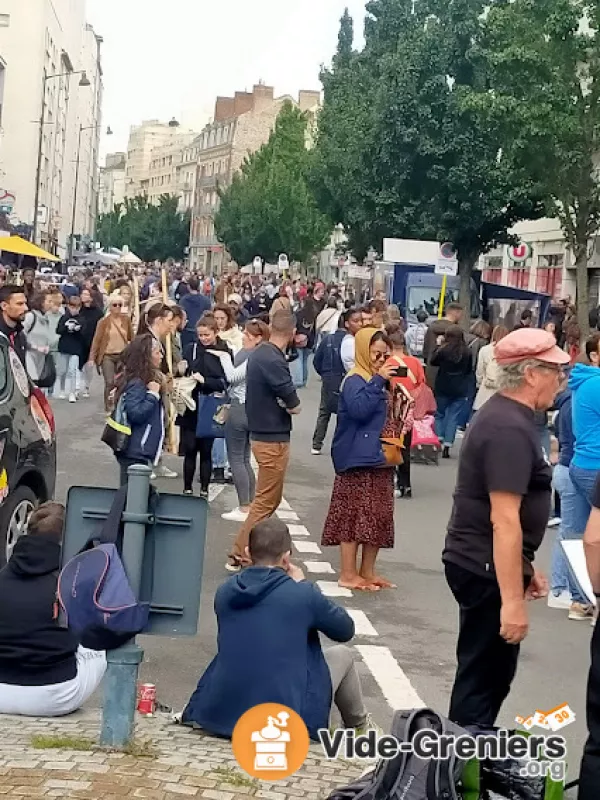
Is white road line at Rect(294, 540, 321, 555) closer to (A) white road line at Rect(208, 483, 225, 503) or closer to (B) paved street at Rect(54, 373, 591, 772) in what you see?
(B) paved street at Rect(54, 373, 591, 772)

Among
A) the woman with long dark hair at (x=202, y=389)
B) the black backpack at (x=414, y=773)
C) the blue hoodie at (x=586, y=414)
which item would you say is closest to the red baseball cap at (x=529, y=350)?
the black backpack at (x=414, y=773)

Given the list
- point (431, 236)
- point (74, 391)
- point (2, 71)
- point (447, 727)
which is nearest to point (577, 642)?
point (447, 727)

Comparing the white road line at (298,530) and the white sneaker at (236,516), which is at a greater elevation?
the white sneaker at (236,516)

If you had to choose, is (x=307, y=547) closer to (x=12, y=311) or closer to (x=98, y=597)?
(x=12, y=311)

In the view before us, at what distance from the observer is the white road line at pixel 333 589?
10185mm

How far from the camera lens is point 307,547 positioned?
39.5ft

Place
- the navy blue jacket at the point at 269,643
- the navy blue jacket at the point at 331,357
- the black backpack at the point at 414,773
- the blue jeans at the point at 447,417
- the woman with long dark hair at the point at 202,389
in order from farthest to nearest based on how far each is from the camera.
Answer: the blue jeans at the point at 447,417
the navy blue jacket at the point at 331,357
the woman with long dark hair at the point at 202,389
the navy blue jacket at the point at 269,643
the black backpack at the point at 414,773

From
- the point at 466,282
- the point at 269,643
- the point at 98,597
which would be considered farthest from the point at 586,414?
the point at 466,282

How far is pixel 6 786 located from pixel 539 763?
1850mm

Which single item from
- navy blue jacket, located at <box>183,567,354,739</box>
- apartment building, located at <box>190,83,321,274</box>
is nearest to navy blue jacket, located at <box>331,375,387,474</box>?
navy blue jacket, located at <box>183,567,354,739</box>

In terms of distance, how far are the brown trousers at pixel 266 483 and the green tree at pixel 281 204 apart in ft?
256

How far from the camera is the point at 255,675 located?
6035 millimetres

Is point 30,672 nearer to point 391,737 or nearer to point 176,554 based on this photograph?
point 176,554

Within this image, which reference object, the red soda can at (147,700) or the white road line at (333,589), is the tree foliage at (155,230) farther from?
the red soda can at (147,700)
